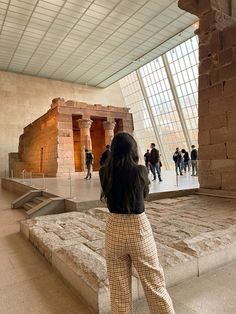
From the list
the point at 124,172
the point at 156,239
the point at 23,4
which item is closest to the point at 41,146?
the point at 23,4

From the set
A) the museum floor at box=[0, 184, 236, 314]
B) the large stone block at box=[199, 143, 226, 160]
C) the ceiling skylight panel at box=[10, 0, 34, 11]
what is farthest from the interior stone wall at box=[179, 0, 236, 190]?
the ceiling skylight panel at box=[10, 0, 34, 11]

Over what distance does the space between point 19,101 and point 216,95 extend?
21137mm

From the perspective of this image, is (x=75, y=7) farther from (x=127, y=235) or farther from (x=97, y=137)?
(x=127, y=235)

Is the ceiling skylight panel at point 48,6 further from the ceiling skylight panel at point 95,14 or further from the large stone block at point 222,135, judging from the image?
the large stone block at point 222,135

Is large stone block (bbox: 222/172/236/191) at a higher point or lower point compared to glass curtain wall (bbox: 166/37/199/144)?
lower

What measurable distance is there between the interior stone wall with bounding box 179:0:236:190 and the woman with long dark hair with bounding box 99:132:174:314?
216 inches

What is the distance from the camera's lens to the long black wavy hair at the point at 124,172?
194 centimetres

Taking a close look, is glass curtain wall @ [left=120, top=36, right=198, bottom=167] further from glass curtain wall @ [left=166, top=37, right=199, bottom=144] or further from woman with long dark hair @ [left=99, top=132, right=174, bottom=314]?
woman with long dark hair @ [left=99, top=132, right=174, bottom=314]

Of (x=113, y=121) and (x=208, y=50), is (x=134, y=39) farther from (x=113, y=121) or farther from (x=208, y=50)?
(x=208, y=50)

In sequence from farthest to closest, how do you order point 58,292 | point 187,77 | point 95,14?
point 187,77 → point 95,14 → point 58,292

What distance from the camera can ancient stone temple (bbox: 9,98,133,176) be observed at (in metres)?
15.2

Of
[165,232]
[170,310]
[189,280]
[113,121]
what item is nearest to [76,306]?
[170,310]

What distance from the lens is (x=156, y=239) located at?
3688 mm

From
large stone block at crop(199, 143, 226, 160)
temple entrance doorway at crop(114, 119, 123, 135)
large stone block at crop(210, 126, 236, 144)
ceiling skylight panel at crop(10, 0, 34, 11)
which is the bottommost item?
large stone block at crop(199, 143, 226, 160)
